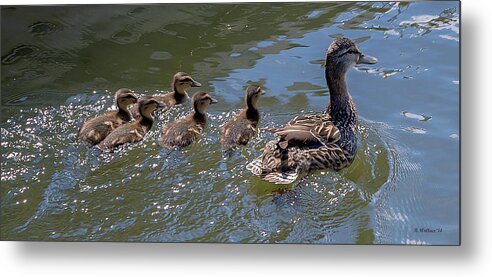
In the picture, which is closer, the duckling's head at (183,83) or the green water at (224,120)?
the green water at (224,120)

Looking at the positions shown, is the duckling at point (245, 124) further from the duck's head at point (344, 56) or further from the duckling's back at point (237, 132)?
the duck's head at point (344, 56)

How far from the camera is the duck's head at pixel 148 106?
3.03 m

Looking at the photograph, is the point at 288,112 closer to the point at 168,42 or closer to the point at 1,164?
the point at 168,42

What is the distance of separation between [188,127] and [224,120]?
131 millimetres

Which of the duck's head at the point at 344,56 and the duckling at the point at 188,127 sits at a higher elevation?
the duck's head at the point at 344,56

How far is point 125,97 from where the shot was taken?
3045mm

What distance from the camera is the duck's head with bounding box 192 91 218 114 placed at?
303 cm

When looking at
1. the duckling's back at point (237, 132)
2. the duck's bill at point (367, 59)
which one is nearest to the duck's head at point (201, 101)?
the duckling's back at point (237, 132)

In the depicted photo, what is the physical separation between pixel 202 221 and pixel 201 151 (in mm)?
250

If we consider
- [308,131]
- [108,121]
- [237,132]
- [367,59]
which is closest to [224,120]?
[237,132]

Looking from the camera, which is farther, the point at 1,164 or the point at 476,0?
the point at 1,164

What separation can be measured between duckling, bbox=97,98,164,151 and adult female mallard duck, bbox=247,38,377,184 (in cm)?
41

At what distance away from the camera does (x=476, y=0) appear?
2.82 metres

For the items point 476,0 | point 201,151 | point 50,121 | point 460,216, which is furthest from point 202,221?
point 476,0
